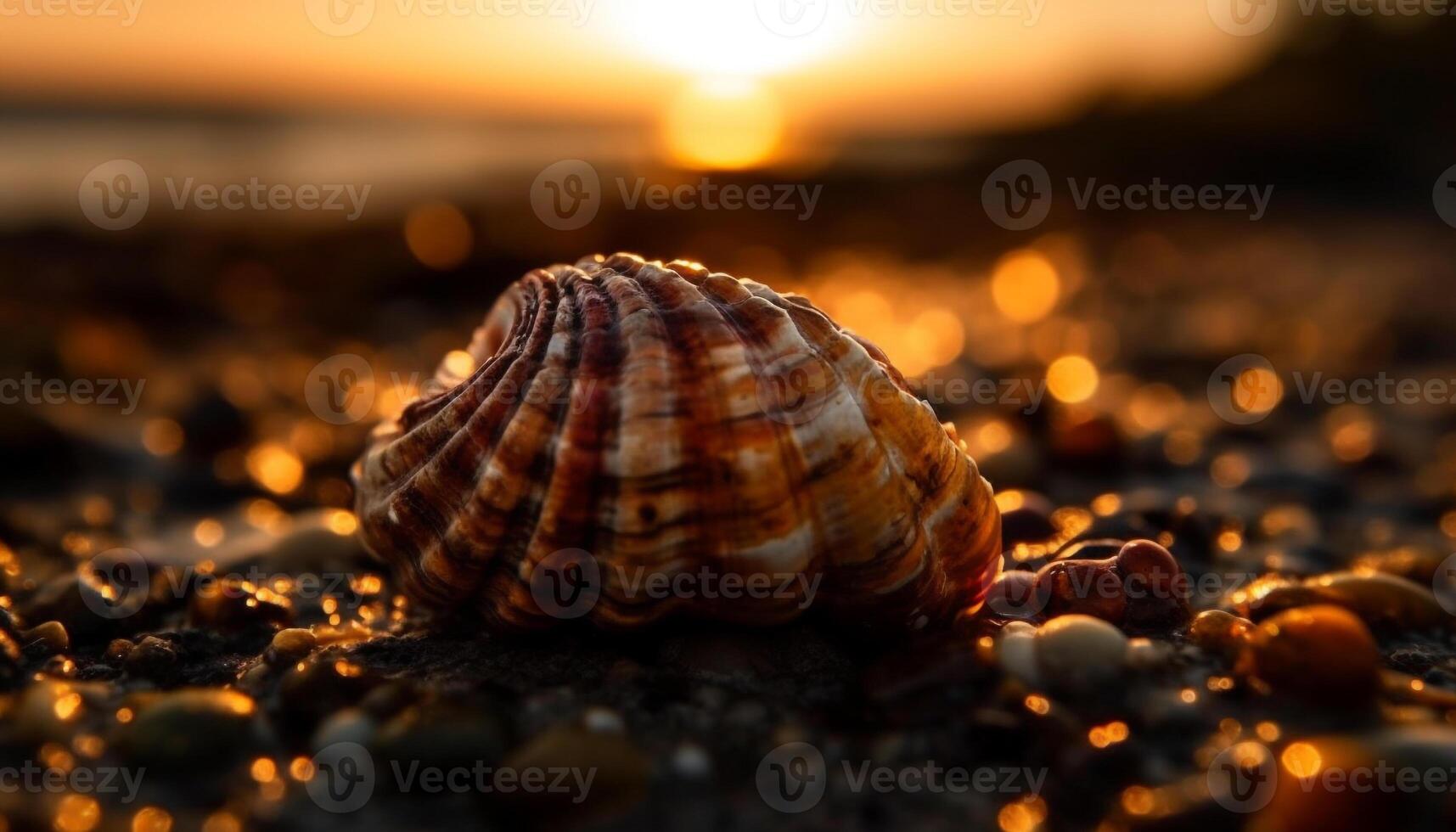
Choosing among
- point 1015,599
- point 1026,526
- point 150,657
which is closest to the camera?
point 150,657

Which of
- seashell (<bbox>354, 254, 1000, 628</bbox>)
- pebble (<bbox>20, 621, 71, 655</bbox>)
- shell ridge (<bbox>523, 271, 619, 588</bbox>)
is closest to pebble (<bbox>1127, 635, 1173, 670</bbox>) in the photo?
seashell (<bbox>354, 254, 1000, 628</bbox>)

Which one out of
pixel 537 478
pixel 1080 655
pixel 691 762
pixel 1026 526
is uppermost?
pixel 537 478

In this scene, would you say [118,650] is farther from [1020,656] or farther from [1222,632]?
[1222,632]

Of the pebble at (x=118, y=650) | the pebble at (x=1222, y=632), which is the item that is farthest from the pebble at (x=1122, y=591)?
the pebble at (x=118, y=650)

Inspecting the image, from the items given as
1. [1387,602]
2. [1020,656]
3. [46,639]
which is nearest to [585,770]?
[1020,656]

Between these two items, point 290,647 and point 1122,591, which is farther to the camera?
point 1122,591

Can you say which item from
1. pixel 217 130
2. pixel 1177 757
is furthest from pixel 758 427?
pixel 217 130
